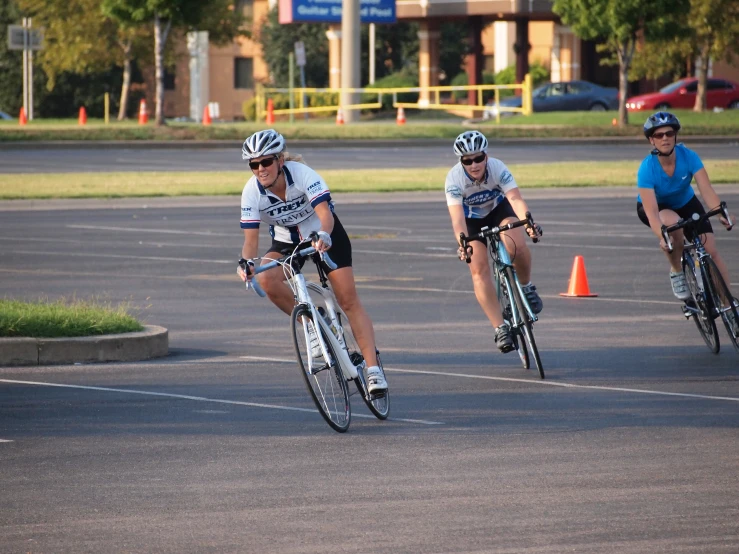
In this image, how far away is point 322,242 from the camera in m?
8.51

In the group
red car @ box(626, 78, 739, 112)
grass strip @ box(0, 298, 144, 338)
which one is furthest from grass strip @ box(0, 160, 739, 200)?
red car @ box(626, 78, 739, 112)

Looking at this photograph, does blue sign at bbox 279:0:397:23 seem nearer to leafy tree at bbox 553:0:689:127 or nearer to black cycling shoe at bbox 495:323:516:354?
leafy tree at bbox 553:0:689:127

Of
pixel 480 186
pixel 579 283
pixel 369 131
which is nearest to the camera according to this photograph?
pixel 480 186

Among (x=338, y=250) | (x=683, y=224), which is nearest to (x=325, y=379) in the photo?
(x=338, y=250)

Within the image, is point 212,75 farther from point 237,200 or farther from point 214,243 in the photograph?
point 214,243

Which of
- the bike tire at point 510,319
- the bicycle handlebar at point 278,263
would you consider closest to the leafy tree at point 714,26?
the bike tire at point 510,319

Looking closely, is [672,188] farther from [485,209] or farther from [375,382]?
[375,382]

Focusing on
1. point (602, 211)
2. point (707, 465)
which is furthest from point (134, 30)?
point (707, 465)

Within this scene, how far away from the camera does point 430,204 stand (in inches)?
1021

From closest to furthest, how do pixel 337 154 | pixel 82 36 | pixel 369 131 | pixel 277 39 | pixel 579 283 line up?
pixel 579 283 < pixel 337 154 < pixel 369 131 < pixel 82 36 < pixel 277 39

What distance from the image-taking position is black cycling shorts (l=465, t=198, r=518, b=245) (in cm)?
1127

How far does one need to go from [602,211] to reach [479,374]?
548 inches

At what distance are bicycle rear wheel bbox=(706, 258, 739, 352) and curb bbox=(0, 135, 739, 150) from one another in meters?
30.3

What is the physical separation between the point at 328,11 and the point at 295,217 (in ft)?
170
